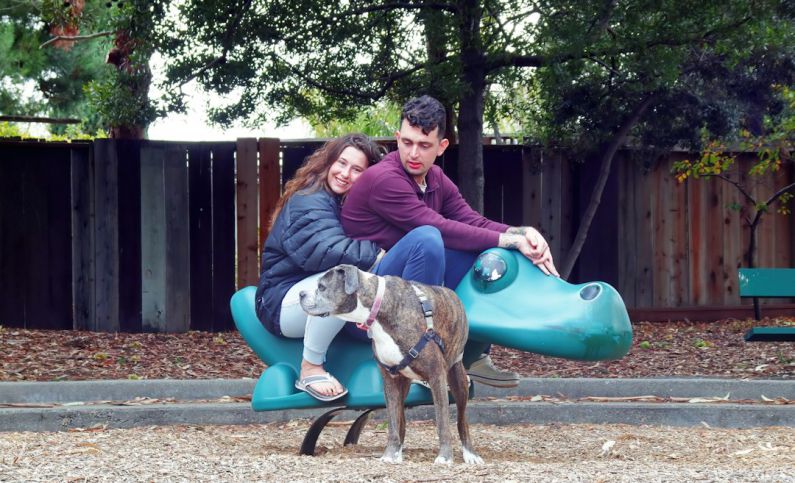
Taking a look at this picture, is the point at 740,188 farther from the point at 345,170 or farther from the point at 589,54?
the point at 345,170

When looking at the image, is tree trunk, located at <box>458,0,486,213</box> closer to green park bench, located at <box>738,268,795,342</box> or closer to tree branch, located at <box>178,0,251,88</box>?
tree branch, located at <box>178,0,251,88</box>

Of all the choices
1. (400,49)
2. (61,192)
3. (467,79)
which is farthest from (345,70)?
(61,192)

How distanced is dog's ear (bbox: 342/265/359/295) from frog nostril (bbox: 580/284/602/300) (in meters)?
0.91

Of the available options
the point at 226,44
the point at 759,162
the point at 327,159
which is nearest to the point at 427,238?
the point at 327,159

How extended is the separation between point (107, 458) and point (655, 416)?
306 centimetres

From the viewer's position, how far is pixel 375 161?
465 centimetres

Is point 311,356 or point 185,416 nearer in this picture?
point 311,356

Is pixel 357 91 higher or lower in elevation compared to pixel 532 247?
higher

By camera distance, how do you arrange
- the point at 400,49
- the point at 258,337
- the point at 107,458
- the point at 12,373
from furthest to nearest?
1. the point at 400,49
2. the point at 12,373
3. the point at 258,337
4. the point at 107,458

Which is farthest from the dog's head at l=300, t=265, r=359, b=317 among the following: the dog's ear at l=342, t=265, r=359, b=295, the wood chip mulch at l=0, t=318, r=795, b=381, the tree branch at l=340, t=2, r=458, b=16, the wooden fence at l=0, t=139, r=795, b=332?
the wooden fence at l=0, t=139, r=795, b=332

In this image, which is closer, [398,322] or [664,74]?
[398,322]

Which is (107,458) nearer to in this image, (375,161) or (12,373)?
(375,161)

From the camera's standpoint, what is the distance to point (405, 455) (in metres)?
4.48

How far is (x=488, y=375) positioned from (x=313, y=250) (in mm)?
966
